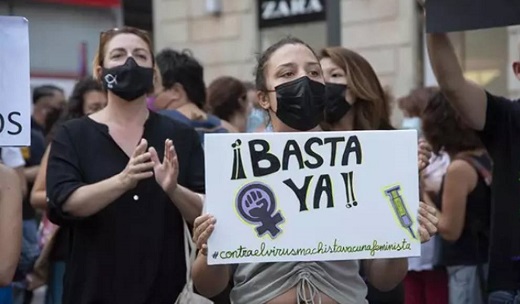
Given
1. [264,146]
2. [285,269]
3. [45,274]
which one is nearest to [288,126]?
[264,146]

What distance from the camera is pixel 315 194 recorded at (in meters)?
3.22

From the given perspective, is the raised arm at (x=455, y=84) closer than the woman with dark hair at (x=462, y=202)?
Yes

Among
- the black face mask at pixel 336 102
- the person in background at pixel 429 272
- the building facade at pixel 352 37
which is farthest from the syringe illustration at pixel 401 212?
the building facade at pixel 352 37

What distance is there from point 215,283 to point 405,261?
2.10 ft

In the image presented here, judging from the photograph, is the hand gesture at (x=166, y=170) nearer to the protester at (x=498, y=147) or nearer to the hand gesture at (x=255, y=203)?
the hand gesture at (x=255, y=203)

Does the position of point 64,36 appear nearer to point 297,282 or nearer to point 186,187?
point 186,187

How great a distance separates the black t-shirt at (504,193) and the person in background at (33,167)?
304cm

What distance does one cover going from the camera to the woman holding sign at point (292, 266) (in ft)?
10.6

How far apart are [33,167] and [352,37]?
7.46 meters

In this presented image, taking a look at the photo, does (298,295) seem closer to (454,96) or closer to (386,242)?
(386,242)

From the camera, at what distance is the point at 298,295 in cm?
323

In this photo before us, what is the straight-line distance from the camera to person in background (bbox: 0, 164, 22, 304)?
3447 mm

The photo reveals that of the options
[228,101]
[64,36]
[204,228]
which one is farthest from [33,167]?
[64,36]

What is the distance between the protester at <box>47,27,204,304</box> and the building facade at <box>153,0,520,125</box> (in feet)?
21.8
